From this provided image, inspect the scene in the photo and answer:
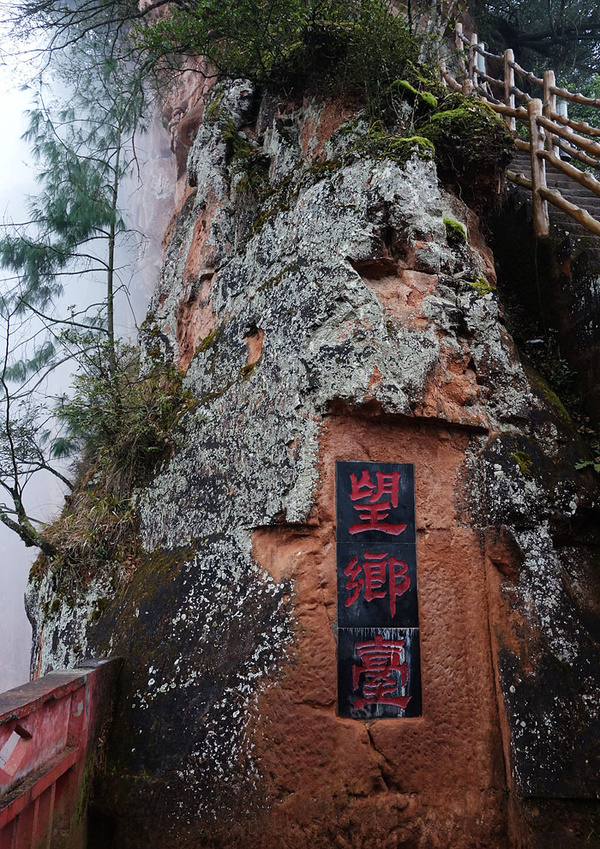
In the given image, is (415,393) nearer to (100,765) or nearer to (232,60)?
(100,765)

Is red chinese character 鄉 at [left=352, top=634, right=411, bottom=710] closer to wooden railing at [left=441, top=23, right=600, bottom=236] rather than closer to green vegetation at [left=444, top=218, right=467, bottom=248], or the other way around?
green vegetation at [left=444, top=218, right=467, bottom=248]

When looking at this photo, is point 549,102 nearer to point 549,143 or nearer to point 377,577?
point 549,143

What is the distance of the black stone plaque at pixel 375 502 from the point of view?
13.4ft

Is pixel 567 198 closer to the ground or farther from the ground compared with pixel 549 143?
closer to the ground

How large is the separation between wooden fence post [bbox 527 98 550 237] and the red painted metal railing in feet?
17.9

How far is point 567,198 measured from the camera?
→ 685 cm

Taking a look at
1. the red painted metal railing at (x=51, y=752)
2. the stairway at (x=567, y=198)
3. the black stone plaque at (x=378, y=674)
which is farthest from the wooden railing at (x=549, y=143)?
the red painted metal railing at (x=51, y=752)

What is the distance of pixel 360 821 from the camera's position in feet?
12.0

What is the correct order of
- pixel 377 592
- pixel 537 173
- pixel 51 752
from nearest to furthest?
pixel 51 752
pixel 377 592
pixel 537 173

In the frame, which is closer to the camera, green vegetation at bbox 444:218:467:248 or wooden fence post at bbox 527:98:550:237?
green vegetation at bbox 444:218:467:248

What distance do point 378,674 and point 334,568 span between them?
71 cm

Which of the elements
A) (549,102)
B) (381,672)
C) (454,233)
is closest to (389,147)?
(454,233)

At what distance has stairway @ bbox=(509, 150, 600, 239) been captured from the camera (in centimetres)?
594

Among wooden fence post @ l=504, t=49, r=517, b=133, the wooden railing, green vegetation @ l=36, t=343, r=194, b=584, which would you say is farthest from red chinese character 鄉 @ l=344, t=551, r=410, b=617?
wooden fence post @ l=504, t=49, r=517, b=133
